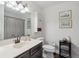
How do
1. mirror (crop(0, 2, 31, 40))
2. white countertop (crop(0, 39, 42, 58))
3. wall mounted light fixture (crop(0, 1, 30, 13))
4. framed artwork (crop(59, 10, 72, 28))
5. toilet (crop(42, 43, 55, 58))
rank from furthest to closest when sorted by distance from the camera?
framed artwork (crop(59, 10, 72, 28)) → toilet (crop(42, 43, 55, 58)) → wall mounted light fixture (crop(0, 1, 30, 13)) → mirror (crop(0, 2, 31, 40)) → white countertop (crop(0, 39, 42, 58))

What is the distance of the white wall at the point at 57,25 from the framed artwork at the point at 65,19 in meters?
0.12

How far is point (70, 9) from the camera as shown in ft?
10.3

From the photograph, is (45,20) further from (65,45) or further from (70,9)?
(65,45)

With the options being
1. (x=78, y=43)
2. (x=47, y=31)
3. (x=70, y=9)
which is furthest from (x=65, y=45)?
(x=70, y=9)

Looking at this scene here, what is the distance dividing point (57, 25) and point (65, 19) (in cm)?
43

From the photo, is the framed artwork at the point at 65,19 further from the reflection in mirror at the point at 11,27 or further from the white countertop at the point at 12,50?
the white countertop at the point at 12,50

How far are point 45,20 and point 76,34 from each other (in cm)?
155

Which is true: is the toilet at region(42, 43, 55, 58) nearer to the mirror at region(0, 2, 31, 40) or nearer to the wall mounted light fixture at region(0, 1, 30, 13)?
the mirror at region(0, 2, 31, 40)

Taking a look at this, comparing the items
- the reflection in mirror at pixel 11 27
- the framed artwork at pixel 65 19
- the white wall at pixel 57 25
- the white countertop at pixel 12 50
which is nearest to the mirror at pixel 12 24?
the reflection in mirror at pixel 11 27

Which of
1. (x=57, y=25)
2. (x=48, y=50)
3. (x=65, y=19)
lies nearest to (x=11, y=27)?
(x=48, y=50)

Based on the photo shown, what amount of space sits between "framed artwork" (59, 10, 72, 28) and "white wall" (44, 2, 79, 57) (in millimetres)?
125

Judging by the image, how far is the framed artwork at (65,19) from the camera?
3.14 m

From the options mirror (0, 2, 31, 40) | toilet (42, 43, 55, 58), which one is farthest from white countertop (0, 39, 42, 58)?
toilet (42, 43, 55, 58)

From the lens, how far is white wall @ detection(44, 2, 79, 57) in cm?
297
